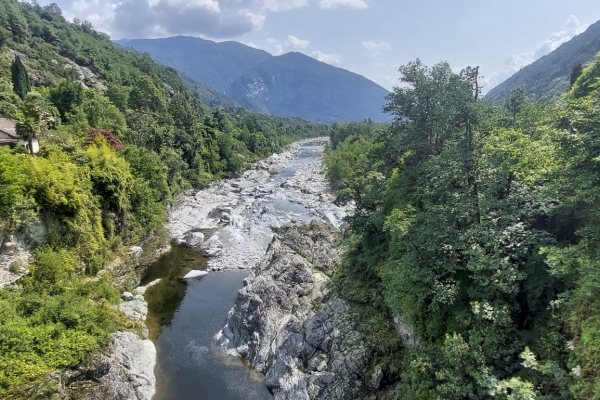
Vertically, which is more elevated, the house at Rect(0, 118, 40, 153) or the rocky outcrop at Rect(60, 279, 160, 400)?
the house at Rect(0, 118, 40, 153)

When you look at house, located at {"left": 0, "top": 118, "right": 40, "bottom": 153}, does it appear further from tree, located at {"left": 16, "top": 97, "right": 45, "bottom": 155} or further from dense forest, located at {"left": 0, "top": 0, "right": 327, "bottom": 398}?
dense forest, located at {"left": 0, "top": 0, "right": 327, "bottom": 398}

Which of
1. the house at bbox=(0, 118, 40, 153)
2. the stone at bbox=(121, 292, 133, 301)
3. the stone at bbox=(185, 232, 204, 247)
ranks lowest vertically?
the stone at bbox=(121, 292, 133, 301)

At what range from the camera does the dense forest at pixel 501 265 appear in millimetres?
10188

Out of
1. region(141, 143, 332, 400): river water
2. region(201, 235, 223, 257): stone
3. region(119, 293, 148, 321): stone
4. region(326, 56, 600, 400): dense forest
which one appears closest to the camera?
region(326, 56, 600, 400): dense forest

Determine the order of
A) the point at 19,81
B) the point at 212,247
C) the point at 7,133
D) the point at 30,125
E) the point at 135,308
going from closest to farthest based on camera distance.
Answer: the point at 135,308, the point at 30,125, the point at 7,133, the point at 212,247, the point at 19,81

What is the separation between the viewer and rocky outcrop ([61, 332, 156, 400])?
17.3 metres

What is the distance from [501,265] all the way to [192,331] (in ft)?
68.8

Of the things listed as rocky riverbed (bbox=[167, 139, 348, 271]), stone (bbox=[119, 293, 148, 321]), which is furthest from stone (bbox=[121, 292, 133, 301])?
rocky riverbed (bbox=[167, 139, 348, 271])

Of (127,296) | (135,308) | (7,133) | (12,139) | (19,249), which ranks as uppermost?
(7,133)

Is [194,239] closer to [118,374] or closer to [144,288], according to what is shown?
[144,288]

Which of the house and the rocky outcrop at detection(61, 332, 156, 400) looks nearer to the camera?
the rocky outcrop at detection(61, 332, 156, 400)

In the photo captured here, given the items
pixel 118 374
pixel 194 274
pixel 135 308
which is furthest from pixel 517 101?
pixel 118 374

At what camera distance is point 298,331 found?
2036 cm

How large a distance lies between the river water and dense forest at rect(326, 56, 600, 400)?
981 cm
